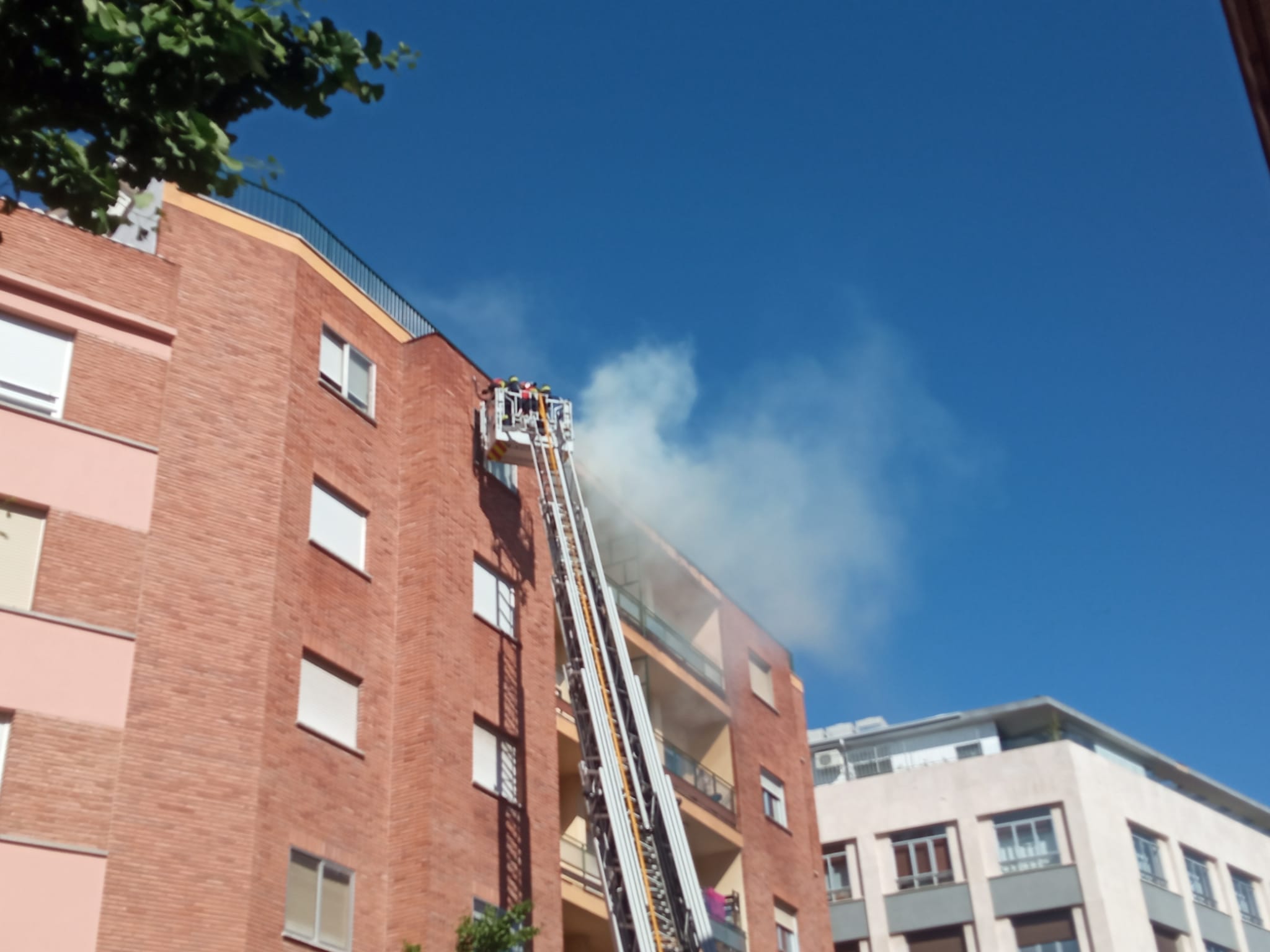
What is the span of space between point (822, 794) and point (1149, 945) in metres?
9.51

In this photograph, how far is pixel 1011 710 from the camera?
47.4 meters

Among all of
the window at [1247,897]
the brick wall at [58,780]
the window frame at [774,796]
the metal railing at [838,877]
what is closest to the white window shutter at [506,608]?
the brick wall at [58,780]

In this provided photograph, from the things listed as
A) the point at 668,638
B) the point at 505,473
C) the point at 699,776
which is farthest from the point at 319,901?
the point at 668,638

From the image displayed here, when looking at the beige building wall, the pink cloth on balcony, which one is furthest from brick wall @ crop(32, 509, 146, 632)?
the beige building wall

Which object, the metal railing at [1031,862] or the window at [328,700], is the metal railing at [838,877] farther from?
the window at [328,700]

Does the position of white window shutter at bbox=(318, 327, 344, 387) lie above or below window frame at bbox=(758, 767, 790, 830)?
above

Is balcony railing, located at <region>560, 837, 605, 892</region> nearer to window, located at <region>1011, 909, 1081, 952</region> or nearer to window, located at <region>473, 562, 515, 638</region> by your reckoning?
window, located at <region>473, 562, 515, 638</region>

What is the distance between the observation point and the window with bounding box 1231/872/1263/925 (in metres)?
46.1

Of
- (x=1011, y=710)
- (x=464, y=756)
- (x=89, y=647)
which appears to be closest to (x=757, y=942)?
(x=464, y=756)

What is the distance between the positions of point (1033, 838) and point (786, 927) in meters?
13.6

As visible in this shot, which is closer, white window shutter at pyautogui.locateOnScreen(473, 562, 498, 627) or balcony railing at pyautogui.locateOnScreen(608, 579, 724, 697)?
white window shutter at pyautogui.locateOnScreen(473, 562, 498, 627)

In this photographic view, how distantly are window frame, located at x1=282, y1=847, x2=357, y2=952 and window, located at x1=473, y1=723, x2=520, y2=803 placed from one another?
290 centimetres

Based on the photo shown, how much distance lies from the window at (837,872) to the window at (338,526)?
1013 inches

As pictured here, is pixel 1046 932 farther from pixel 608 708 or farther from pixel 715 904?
pixel 608 708
